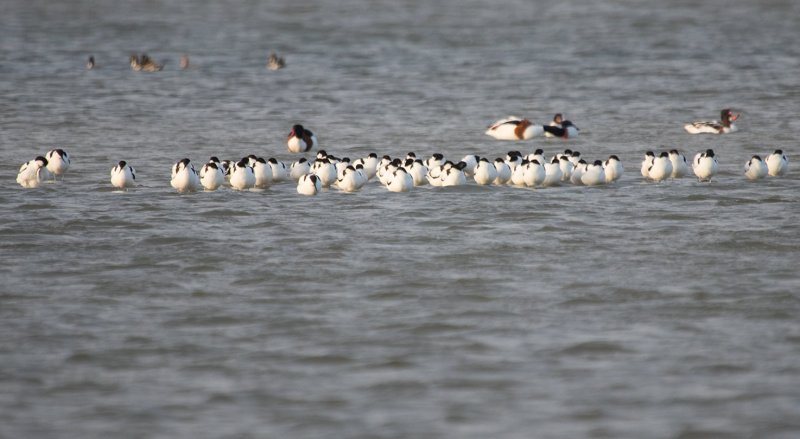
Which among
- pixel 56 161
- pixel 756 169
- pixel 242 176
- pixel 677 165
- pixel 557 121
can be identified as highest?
pixel 557 121

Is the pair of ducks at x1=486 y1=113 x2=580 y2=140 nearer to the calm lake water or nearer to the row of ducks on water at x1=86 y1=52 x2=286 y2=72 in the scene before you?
the calm lake water

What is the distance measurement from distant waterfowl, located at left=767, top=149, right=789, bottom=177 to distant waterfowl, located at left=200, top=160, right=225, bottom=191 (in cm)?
891

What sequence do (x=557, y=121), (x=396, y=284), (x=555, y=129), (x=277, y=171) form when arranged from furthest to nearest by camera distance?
(x=557, y=121) → (x=555, y=129) → (x=277, y=171) → (x=396, y=284)

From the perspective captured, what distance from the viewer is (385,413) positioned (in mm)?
11305

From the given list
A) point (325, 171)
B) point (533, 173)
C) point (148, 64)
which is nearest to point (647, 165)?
point (533, 173)

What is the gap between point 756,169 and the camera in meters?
21.7

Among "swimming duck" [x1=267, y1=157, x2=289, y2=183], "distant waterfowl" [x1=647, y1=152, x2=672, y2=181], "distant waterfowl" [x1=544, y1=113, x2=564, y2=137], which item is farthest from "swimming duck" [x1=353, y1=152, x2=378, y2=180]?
"distant waterfowl" [x1=544, y1=113, x2=564, y2=137]

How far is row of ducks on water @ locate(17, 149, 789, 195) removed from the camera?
21172mm

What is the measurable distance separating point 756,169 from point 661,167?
152 cm

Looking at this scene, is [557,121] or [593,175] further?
[557,121]

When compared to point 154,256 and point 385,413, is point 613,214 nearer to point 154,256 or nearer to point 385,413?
point 154,256

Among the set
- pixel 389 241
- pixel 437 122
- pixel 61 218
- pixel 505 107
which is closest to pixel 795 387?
pixel 389 241

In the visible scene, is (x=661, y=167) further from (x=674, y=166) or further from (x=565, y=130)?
(x=565, y=130)

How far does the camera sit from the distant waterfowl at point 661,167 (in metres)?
21.8
